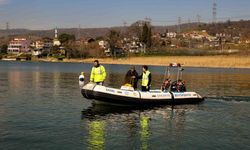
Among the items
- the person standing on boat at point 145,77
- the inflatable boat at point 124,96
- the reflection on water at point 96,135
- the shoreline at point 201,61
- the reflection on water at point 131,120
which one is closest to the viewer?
the reflection on water at point 96,135

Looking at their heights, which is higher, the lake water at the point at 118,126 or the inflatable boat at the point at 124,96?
→ the inflatable boat at the point at 124,96

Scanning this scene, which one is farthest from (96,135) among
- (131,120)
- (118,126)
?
(131,120)

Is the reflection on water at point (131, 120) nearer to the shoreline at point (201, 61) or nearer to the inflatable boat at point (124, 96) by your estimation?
the inflatable boat at point (124, 96)

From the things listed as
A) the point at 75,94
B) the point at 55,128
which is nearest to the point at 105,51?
the point at 75,94

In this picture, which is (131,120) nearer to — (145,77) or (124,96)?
(124,96)

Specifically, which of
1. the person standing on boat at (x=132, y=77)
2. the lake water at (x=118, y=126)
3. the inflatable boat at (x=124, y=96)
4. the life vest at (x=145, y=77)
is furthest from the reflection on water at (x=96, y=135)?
the life vest at (x=145, y=77)

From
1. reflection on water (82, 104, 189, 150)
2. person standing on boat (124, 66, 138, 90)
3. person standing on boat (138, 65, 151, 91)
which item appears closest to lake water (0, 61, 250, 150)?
reflection on water (82, 104, 189, 150)

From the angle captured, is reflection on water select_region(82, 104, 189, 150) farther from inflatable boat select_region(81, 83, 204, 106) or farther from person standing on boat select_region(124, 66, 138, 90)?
person standing on boat select_region(124, 66, 138, 90)

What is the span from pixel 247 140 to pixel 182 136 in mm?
2856

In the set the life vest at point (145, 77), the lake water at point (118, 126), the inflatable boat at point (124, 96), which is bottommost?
the lake water at point (118, 126)

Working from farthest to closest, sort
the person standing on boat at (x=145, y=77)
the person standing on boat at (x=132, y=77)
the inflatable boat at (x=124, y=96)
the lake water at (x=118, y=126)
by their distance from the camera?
1. the person standing on boat at (x=145, y=77)
2. the person standing on boat at (x=132, y=77)
3. the inflatable boat at (x=124, y=96)
4. the lake water at (x=118, y=126)

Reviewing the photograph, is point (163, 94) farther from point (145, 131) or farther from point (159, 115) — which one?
point (145, 131)

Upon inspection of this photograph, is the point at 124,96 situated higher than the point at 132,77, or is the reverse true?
the point at 132,77

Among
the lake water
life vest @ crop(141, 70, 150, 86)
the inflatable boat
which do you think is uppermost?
life vest @ crop(141, 70, 150, 86)
